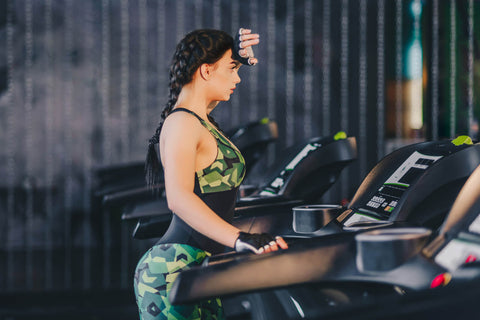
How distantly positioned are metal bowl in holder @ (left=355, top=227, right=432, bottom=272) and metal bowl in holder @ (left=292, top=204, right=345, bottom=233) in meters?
0.49

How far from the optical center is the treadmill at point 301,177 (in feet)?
6.69

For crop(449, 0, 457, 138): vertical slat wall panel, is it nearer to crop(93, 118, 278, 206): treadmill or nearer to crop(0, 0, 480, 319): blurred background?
crop(0, 0, 480, 319): blurred background

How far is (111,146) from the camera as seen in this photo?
14.9ft

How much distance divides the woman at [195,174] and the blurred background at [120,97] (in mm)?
2944

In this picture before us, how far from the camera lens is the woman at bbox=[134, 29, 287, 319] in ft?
4.00

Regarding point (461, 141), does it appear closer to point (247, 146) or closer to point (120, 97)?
point (247, 146)

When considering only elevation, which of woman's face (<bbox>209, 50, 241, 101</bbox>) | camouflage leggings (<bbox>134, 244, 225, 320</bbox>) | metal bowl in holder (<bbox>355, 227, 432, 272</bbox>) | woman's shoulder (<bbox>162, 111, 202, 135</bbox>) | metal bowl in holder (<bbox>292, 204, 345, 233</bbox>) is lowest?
camouflage leggings (<bbox>134, 244, 225, 320</bbox>)

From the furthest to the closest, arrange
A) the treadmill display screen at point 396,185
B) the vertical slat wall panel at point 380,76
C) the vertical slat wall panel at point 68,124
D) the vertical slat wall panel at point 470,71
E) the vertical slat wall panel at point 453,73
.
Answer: the vertical slat wall panel at point 68,124 → the vertical slat wall panel at point 380,76 → the vertical slat wall panel at point 453,73 → the vertical slat wall panel at point 470,71 → the treadmill display screen at point 396,185

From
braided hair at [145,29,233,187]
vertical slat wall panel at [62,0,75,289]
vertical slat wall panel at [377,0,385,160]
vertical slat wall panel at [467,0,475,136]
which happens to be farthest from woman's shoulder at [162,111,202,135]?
vertical slat wall panel at [62,0,75,289]

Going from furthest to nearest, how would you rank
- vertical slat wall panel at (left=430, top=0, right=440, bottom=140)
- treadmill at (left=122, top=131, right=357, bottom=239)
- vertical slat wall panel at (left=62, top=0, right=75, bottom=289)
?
vertical slat wall panel at (left=62, top=0, right=75, bottom=289)
vertical slat wall panel at (left=430, top=0, right=440, bottom=140)
treadmill at (left=122, top=131, right=357, bottom=239)

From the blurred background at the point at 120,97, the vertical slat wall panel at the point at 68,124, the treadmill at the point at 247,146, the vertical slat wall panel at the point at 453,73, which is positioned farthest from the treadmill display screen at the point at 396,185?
the vertical slat wall panel at the point at 68,124

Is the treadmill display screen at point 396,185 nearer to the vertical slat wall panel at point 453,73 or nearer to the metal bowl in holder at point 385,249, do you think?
the metal bowl in holder at point 385,249

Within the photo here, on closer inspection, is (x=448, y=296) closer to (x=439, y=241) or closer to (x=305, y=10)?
(x=439, y=241)

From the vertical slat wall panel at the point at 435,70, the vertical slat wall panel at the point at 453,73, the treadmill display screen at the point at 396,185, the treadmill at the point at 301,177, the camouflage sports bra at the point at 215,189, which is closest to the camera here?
the camouflage sports bra at the point at 215,189
